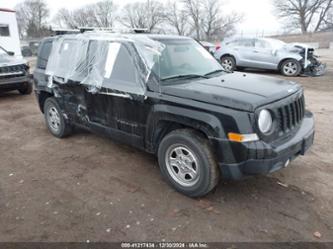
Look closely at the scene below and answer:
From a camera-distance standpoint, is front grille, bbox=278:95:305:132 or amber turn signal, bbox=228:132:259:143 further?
front grille, bbox=278:95:305:132

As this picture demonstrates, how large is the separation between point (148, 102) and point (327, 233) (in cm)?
226

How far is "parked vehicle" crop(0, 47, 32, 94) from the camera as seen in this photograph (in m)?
8.54

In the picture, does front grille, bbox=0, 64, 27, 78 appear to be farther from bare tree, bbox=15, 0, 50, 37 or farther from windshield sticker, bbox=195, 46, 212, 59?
bare tree, bbox=15, 0, 50, 37

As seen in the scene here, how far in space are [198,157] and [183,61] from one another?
4.72 ft

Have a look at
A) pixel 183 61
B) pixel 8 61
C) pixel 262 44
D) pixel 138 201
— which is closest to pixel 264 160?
pixel 138 201

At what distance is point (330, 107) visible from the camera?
7.27 metres

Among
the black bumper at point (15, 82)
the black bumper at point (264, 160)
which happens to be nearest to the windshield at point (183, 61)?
the black bumper at point (264, 160)

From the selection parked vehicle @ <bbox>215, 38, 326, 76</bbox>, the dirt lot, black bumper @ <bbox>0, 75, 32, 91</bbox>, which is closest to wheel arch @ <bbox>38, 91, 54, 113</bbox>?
the dirt lot

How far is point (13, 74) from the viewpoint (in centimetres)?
875

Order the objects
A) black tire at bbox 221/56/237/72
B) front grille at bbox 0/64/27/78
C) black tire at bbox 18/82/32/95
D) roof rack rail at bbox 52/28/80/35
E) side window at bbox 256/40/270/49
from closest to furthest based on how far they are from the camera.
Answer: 1. roof rack rail at bbox 52/28/80/35
2. front grille at bbox 0/64/27/78
3. black tire at bbox 18/82/32/95
4. side window at bbox 256/40/270/49
5. black tire at bbox 221/56/237/72

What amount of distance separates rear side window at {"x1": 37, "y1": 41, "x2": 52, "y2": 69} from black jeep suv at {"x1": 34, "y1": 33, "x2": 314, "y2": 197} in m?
0.50

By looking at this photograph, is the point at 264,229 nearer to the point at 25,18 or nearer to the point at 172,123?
the point at 172,123

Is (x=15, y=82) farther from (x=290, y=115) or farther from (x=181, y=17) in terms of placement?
(x=181, y=17)

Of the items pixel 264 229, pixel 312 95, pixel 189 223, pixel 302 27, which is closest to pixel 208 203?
pixel 189 223
